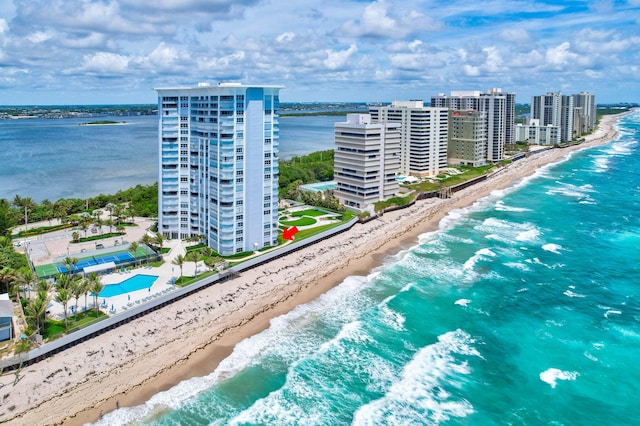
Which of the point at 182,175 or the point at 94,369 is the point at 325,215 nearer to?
the point at 182,175

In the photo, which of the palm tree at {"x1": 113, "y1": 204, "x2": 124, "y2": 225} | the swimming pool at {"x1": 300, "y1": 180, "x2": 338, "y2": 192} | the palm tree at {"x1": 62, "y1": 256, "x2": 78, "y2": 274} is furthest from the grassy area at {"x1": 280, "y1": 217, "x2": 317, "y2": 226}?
the palm tree at {"x1": 62, "y1": 256, "x2": 78, "y2": 274}

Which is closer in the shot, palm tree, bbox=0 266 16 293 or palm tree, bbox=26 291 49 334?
palm tree, bbox=26 291 49 334

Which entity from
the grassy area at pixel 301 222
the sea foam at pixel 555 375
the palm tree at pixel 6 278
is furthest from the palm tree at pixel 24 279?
the sea foam at pixel 555 375

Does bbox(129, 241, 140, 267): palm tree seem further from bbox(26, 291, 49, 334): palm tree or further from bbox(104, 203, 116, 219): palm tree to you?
bbox(104, 203, 116, 219): palm tree

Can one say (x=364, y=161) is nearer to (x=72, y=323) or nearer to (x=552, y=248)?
(x=552, y=248)

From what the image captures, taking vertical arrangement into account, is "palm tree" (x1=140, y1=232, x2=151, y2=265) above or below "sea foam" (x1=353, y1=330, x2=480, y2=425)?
above

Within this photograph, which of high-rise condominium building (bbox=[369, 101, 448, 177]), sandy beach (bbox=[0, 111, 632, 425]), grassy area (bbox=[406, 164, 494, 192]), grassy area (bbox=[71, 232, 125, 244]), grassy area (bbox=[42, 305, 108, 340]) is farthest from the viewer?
high-rise condominium building (bbox=[369, 101, 448, 177])

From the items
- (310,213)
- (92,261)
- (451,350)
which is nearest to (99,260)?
(92,261)
